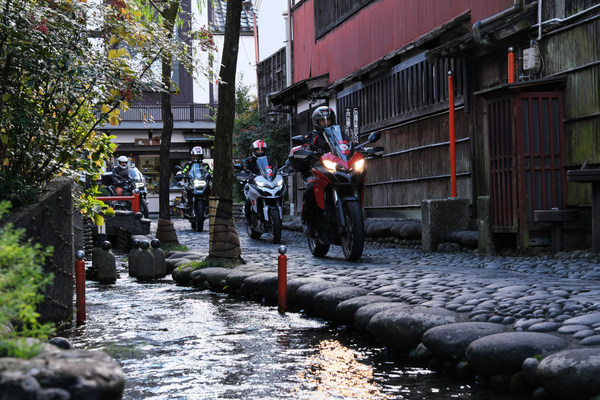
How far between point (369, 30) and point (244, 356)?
12.8 m

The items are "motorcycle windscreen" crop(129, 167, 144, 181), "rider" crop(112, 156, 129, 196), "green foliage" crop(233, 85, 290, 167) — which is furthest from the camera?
"green foliage" crop(233, 85, 290, 167)

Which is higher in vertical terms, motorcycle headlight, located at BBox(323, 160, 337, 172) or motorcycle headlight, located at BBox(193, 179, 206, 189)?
motorcycle headlight, located at BBox(193, 179, 206, 189)

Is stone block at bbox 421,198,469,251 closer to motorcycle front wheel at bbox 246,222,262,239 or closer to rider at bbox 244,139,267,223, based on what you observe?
rider at bbox 244,139,267,223

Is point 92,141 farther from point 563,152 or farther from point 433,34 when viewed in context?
point 433,34

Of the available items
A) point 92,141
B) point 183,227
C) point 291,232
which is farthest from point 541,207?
point 183,227

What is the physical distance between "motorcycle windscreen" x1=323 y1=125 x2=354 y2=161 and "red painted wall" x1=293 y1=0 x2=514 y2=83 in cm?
316

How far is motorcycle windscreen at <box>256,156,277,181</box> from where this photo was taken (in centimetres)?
1540

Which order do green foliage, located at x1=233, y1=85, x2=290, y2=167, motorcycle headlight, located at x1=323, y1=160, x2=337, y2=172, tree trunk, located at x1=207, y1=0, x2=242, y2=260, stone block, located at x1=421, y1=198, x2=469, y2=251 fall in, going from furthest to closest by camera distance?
green foliage, located at x1=233, y1=85, x2=290, y2=167
stone block, located at x1=421, y1=198, x2=469, y2=251
motorcycle headlight, located at x1=323, y1=160, x2=337, y2=172
tree trunk, located at x1=207, y1=0, x2=242, y2=260

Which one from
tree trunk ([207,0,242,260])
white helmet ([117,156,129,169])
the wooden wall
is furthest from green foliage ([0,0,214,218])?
white helmet ([117,156,129,169])

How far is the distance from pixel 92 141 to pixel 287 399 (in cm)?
482

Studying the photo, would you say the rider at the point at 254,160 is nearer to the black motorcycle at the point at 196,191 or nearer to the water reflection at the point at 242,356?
the black motorcycle at the point at 196,191

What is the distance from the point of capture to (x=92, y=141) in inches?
316

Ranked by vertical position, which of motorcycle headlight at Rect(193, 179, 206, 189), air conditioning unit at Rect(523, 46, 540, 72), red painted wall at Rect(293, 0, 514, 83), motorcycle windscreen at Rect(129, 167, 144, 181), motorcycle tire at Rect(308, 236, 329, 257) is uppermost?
red painted wall at Rect(293, 0, 514, 83)

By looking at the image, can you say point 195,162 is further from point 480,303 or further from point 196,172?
point 480,303
